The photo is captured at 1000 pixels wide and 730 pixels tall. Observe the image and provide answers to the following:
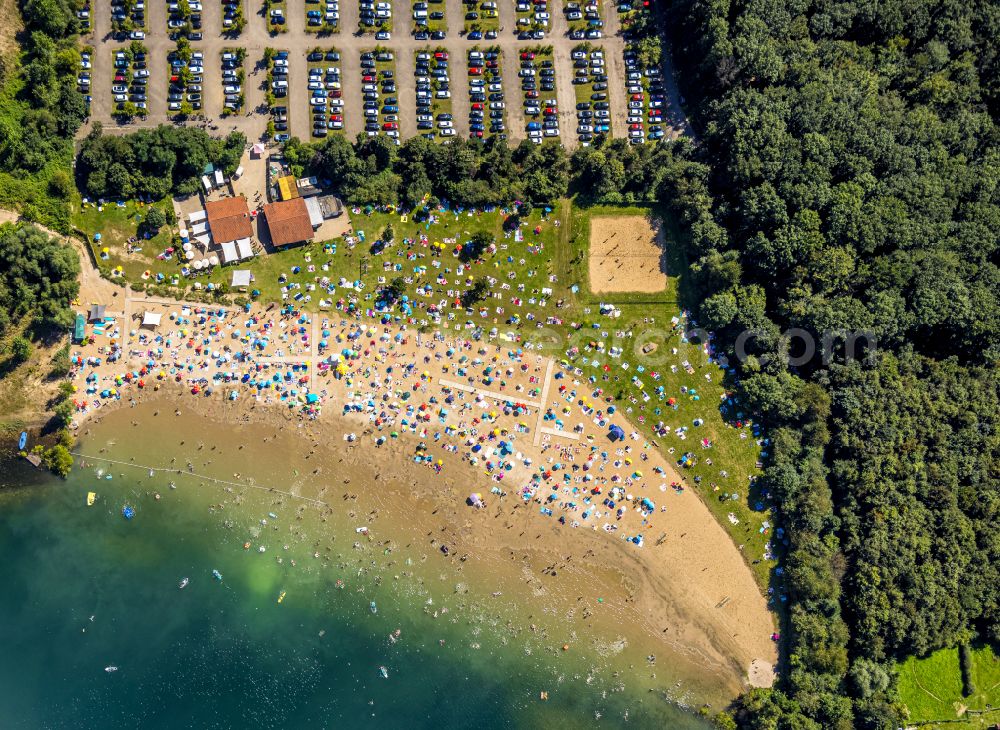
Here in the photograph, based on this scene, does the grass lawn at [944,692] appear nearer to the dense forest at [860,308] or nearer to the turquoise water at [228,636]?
the dense forest at [860,308]

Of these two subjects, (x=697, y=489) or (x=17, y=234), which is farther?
(x=697, y=489)

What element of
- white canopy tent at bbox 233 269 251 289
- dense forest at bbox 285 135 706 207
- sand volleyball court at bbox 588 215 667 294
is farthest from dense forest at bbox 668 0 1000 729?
white canopy tent at bbox 233 269 251 289

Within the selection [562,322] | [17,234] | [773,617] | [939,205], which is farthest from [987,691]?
[17,234]

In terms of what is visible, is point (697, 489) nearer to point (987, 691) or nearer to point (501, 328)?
point (501, 328)

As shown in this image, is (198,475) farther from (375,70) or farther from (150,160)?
(375,70)

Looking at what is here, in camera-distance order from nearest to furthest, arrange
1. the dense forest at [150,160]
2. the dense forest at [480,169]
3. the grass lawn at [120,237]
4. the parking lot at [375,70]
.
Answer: the dense forest at [150,160] < the grass lawn at [120,237] < the dense forest at [480,169] < the parking lot at [375,70]

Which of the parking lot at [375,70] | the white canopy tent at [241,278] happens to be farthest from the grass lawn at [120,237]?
the parking lot at [375,70]
